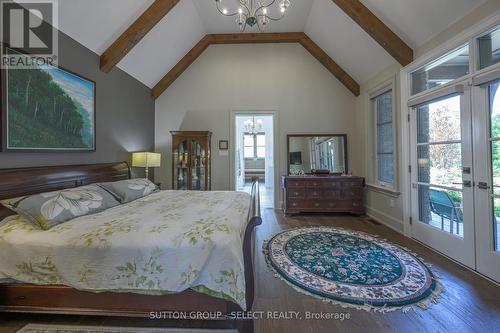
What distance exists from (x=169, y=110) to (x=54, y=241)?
3895 mm

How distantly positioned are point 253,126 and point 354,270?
6.45 m

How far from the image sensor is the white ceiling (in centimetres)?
255

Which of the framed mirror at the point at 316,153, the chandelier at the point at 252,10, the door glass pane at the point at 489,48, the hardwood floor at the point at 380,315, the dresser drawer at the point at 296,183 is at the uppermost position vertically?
the chandelier at the point at 252,10

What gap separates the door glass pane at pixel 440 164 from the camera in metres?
2.53

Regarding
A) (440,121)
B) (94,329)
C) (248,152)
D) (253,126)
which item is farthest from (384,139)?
(248,152)

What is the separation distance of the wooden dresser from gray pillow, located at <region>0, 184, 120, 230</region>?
3279mm

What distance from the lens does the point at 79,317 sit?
65.6 inches

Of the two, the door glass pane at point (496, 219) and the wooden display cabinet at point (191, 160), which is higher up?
the wooden display cabinet at point (191, 160)

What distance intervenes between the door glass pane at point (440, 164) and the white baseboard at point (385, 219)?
828 millimetres

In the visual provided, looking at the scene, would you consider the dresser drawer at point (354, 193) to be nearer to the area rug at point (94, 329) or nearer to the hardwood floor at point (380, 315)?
the hardwood floor at point (380, 315)

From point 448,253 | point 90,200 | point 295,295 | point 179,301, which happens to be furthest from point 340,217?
point 90,200

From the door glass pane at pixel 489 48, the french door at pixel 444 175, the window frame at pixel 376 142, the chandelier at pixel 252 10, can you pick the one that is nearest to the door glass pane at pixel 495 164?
the french door at pixel 444 175

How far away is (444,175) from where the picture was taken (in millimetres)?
2705

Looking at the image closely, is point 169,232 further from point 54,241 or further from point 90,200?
point 90,200
